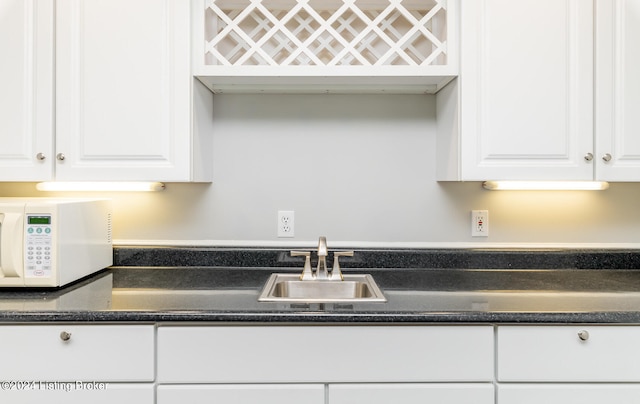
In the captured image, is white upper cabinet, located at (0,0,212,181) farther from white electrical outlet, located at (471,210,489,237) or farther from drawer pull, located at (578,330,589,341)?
drawer pull, located at (578,330,589,341)

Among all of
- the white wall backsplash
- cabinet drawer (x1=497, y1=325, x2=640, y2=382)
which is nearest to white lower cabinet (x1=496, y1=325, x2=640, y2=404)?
cabinet drawer (x1=497, y1=325, x2=640, y2=382)

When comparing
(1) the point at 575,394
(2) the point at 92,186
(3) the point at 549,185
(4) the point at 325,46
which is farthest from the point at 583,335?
(2) the point at 92,186

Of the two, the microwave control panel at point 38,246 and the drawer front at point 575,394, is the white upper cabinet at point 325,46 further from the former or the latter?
the drawer front at point 575,394

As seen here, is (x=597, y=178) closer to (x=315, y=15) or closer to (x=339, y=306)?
(x=339, y=306)

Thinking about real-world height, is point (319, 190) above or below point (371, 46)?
below

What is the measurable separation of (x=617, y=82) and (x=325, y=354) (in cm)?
141

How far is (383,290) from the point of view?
1482 millimetres

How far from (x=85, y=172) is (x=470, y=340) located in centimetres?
143

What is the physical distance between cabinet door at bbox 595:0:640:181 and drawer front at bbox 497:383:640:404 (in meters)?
0.73

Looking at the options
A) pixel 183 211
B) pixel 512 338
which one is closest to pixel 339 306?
pixel 512 338

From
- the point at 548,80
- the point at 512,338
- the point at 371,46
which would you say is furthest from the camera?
the point at 371,46

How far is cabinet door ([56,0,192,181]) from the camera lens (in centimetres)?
154

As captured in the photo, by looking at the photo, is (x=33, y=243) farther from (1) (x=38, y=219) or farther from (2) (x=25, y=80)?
(2) (x=25, y=80)

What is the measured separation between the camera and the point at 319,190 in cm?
188
